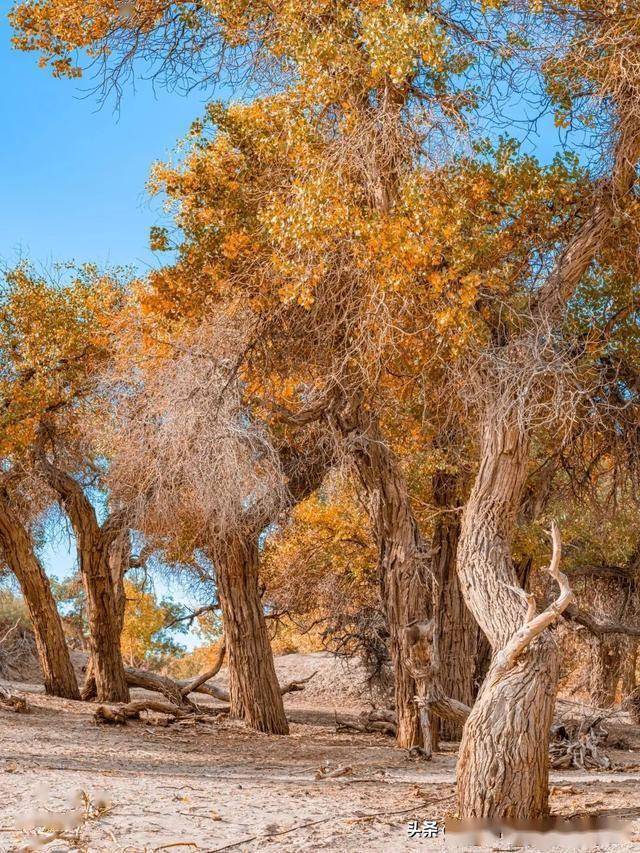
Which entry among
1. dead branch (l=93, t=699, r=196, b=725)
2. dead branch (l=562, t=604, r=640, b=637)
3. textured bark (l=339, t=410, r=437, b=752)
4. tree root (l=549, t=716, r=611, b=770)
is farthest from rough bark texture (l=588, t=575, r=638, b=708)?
dead branch (l=93, t=699, r=196, b=725)

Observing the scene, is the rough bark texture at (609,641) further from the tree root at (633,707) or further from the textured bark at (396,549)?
the textured bark at (396,549)

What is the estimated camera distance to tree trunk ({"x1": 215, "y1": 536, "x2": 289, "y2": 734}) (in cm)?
1294

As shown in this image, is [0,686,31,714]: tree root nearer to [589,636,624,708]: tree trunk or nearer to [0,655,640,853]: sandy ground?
[0,655,640,853]: sandy ground

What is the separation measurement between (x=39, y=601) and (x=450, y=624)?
22.4 feet

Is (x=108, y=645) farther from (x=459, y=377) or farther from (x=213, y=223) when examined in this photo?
(x=459, y=377)

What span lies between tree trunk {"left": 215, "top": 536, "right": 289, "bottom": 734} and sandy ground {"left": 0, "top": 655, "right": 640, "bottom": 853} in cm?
138

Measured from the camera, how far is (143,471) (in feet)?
34.0

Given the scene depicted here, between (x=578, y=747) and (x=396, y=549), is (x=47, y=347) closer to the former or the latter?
(x=396, y=549)

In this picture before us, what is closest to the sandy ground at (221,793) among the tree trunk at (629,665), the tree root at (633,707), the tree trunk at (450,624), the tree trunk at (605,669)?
the tree trunk at (450,624)

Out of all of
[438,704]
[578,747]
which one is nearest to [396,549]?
[438,704]

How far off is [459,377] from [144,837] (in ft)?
14.8

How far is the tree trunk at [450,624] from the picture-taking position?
518 inches

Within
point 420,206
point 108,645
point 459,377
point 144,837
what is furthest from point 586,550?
point 144,837

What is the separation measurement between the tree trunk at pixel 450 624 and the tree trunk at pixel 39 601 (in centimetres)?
651
